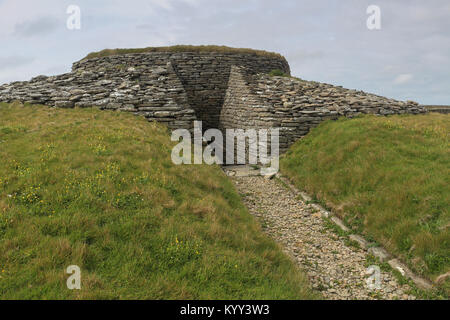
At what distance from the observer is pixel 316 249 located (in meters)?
8.21

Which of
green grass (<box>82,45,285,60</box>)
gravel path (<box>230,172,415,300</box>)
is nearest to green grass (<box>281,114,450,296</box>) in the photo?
gravel path (<box>230,172,415,300</box>)

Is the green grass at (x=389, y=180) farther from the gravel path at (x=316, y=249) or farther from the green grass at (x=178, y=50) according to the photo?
the green grass at (x=178, y=50)

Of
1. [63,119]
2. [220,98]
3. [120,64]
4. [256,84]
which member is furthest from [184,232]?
[120,64]

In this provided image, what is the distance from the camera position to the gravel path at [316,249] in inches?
252

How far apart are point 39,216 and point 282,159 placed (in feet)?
42.1

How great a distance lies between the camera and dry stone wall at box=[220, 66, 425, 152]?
58.2ft

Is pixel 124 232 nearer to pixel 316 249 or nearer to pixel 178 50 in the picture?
pixel 316 249

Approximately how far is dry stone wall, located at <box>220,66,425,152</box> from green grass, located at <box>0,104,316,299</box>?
9.14 m

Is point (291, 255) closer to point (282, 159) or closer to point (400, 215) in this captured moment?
point (400, 215)

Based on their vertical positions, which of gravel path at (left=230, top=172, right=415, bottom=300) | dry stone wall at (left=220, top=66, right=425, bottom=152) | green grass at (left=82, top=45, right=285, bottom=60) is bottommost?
gravel path at (left=230, top=172, right=415, bottom=300)

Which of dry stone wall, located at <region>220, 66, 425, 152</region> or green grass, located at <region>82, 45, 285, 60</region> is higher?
green grass, located at <region>82, 45, 285, 60</region>

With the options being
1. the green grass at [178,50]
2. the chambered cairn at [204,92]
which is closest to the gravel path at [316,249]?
the chambered cairn at [204,92]

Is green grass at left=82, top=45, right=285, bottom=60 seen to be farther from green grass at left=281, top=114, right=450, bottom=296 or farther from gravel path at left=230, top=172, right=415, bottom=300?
gravel path at left=230, top=172, right=415, bottom=300

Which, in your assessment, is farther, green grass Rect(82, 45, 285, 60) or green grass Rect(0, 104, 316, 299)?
green grass Rect(82, 45, 285, 60)
